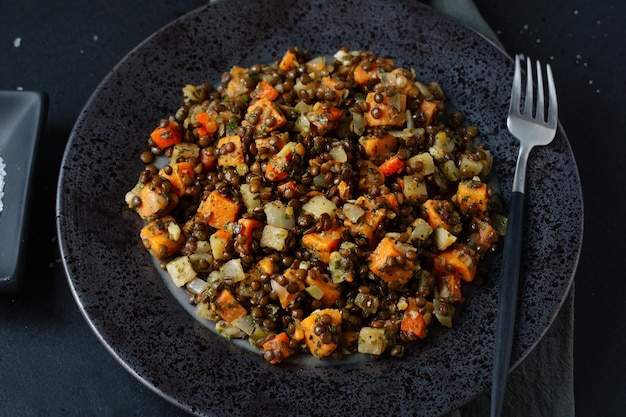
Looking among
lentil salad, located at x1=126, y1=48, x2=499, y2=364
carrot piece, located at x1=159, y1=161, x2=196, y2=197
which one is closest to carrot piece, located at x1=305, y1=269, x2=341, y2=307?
lentil salad, located at x1=126, y1=48, x2=499, y2=364

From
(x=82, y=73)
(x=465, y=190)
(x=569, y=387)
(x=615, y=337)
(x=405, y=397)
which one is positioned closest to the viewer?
(x=405, y=397)

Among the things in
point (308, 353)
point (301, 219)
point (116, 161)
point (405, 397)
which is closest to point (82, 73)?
point (116, 161)

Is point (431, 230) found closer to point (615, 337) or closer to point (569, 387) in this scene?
point (569, 387)

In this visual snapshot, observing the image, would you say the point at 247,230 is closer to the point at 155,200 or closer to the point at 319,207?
the point at 319,207

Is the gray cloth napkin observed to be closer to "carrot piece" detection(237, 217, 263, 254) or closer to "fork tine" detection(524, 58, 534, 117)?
"fork tine" detection(524, 58, 534, 117)

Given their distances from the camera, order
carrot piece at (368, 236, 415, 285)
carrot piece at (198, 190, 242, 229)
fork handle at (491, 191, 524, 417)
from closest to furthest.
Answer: fork handle at (491, 191, 524, 417) → carrot piece at (368, 236, 415, 285) → carrot piece at (198, 190, 242, 229)

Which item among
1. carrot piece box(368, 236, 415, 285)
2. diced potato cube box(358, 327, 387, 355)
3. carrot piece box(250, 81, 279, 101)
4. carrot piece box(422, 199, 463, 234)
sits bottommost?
diced potato cube box(358, 327, 387, 355)

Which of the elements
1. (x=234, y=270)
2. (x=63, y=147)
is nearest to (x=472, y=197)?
(x=234, y=270)
